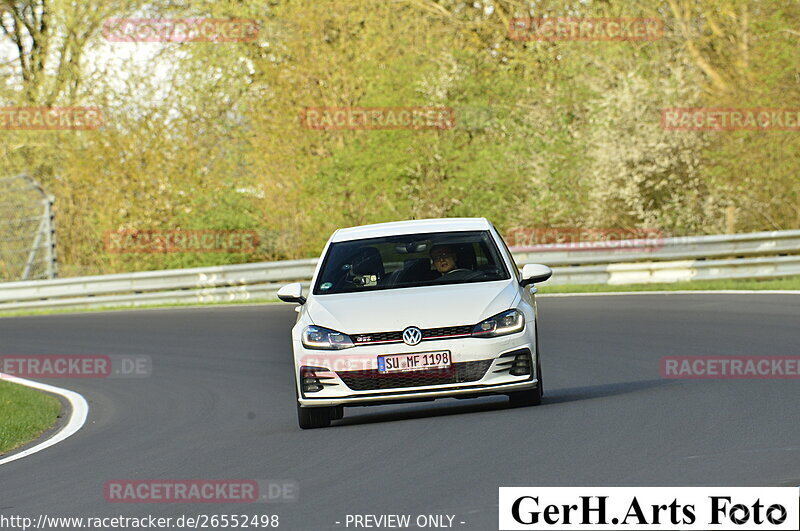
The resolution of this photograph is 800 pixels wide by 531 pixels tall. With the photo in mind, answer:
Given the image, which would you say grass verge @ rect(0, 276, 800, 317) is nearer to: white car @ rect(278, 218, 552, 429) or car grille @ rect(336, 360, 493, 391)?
white car @ rect(278, 218, 552, 429)

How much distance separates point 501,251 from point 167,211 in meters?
26.5

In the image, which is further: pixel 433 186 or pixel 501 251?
pixel 433 186

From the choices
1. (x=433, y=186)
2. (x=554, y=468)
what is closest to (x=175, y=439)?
(x=554, y=468)

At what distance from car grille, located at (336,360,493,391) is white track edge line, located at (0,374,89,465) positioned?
2.85 metres

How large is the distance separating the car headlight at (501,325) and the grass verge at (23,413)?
4.12m

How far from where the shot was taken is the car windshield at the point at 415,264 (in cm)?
1145

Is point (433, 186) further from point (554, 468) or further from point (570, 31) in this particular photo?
point (554, 468)

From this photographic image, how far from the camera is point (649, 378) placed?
43.4ft

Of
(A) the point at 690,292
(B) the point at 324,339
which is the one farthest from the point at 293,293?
(A) the point at 690,292

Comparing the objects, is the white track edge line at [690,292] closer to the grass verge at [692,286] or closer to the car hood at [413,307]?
the grass verge at [692,286]

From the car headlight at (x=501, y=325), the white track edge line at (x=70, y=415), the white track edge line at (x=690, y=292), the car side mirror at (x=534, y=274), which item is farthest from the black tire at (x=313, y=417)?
the white track edge line at (x=690, y=292)

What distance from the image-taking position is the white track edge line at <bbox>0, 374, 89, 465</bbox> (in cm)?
1162

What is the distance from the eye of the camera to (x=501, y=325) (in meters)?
10.8

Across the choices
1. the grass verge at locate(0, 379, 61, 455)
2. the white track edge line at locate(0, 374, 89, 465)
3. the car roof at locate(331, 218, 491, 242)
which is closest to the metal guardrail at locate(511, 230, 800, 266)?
the white track edge line at locate(0, 374, 89, 465)
